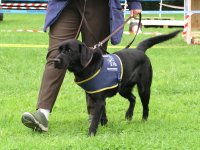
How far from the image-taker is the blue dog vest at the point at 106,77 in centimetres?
458

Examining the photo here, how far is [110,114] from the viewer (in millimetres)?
5727

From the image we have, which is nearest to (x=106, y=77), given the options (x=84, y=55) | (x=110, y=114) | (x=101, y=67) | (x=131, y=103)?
(x=101, y=67)

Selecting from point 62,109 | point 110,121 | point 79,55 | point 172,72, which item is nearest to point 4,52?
point 172,72

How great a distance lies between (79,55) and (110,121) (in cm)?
117

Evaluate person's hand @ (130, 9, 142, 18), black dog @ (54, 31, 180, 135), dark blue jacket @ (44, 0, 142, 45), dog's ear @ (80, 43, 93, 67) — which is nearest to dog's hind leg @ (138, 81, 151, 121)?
black dog @ (54, 31, 180, 135)

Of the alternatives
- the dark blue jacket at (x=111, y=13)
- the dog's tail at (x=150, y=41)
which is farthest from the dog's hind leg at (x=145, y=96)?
the dark blue jacket at (x=111, y=13)

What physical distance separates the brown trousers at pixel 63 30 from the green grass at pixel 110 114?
14.2 inches

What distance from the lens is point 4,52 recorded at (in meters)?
10.6

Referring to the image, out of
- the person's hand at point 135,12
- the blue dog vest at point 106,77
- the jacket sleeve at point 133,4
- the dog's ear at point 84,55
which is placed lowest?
the blue dog vest at point 106,77

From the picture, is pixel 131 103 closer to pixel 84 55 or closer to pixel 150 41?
pixel 150 41

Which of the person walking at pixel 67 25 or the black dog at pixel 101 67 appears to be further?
the person walking at pixel 67 25

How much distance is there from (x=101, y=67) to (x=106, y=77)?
0.11 m

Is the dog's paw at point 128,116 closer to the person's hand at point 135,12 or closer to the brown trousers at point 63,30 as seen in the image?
the brown trousers at point 63,30

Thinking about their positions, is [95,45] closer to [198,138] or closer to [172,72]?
[198,138]
